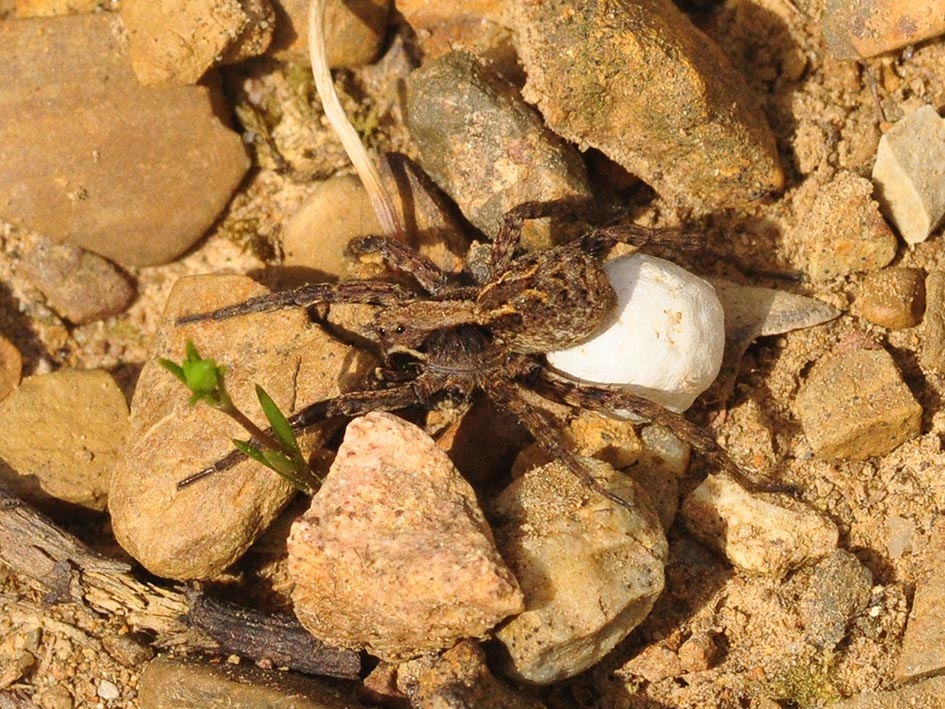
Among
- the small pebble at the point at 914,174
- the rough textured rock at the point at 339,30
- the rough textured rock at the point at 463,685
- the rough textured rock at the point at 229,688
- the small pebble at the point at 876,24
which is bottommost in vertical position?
the rough textured rock at the point at 229,688

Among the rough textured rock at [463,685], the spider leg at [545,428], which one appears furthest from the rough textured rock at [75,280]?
the rough textured rock at [463,685]

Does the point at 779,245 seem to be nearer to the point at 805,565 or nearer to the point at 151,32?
the point at 805,565

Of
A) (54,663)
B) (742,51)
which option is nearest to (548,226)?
(742,51)

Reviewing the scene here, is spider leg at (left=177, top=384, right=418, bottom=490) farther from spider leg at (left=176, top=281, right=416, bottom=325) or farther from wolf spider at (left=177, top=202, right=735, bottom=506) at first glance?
spider leg at (left=176, top=281, right=416, bottom=325)

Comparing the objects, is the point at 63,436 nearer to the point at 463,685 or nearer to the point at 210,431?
the point at 210,431

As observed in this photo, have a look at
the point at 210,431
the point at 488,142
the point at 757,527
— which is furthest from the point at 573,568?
the point at 488,142

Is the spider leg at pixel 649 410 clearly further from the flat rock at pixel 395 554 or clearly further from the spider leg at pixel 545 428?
the flat rock at pixel 395 554
